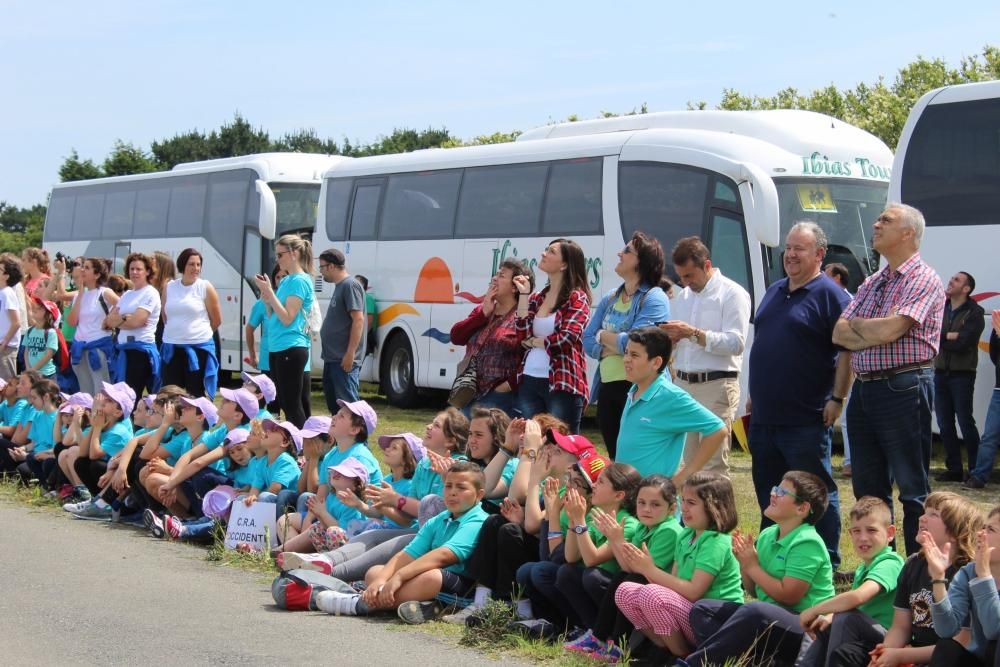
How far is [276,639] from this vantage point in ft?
22.0

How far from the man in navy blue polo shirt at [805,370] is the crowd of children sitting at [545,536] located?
0.71m

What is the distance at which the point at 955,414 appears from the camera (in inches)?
504

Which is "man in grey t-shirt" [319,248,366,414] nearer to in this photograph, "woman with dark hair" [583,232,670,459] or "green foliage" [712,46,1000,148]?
"woman with dark hair" [583,232,670,459]

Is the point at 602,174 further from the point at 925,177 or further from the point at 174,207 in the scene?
the point at 174,207

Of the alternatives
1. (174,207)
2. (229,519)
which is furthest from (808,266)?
(174,207)

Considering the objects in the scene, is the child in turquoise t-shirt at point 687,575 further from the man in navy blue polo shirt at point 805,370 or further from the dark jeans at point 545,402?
the dark jeans at point 545,402

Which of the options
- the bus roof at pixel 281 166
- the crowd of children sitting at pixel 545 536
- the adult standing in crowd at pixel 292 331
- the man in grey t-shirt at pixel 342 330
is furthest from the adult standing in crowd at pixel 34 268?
the bus roof at pixel 281 166

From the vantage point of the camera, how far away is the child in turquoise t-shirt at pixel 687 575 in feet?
19.6

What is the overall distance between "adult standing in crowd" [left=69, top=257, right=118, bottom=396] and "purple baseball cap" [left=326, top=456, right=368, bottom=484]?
19.4 ft

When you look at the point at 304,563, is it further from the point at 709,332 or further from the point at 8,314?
the point at 8,314

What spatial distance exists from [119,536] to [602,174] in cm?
848

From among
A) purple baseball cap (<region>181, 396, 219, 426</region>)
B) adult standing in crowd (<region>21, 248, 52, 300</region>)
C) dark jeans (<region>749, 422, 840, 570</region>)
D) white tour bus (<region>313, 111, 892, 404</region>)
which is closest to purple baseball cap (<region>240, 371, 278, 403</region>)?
purple baseball cap (<region>181, 396, 219, 426</region>)

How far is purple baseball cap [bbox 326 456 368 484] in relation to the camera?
8.42 m

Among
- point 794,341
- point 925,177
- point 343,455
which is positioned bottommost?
point 343,455
